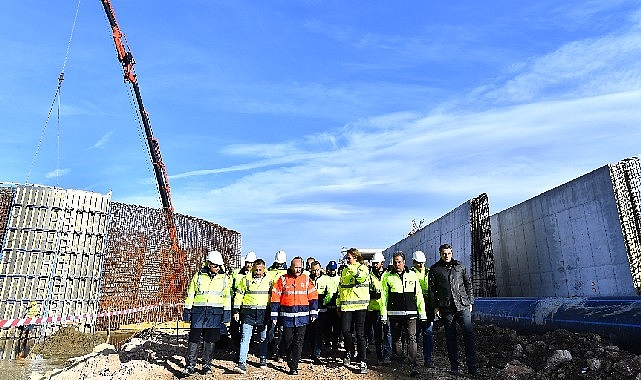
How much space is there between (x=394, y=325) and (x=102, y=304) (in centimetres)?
1222

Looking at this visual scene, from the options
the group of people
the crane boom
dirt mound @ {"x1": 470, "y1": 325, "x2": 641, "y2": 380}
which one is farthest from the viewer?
the crane boom

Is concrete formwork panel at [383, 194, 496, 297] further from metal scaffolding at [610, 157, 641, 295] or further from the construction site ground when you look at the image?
the construction site ground

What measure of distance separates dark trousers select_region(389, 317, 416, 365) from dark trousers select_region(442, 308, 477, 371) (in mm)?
470

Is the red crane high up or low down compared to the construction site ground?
up

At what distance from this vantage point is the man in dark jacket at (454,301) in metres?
6.52

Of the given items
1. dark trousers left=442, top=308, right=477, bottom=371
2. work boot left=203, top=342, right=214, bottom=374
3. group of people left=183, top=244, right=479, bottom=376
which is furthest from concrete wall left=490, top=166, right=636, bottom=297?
work boot left=203, top=342, right=214, bottom=374

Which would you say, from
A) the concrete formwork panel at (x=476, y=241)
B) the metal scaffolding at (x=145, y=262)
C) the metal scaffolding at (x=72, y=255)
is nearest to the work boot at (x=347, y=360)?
the concrete formwork panel at (x=476, y=241)

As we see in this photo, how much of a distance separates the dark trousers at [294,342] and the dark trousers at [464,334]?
197cm

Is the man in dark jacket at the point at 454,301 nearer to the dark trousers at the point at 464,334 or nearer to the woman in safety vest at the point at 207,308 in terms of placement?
the dark trousers at the point at 464,334

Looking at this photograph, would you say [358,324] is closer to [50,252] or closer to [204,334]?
[204,334]

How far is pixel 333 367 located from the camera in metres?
7.23

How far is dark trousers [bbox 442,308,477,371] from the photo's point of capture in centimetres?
651

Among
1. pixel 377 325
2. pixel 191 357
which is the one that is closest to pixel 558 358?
pixel 377 325

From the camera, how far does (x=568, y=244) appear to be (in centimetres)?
1098
